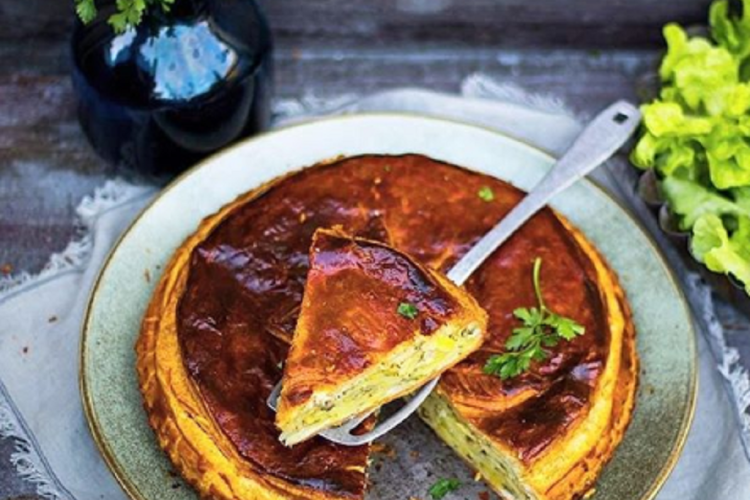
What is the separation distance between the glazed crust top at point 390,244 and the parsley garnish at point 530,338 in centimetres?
3

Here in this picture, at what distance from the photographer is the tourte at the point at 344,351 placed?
384 centimetres

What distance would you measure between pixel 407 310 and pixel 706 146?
1.67m

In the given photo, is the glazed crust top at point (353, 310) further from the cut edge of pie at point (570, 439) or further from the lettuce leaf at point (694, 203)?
the lettuce leaf at point (694, 203)

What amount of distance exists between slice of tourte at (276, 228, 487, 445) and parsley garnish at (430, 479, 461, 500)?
378mm

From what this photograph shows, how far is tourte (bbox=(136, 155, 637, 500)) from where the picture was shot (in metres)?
3.84

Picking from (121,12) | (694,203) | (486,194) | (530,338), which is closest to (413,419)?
(530,338)

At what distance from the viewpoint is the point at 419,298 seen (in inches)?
154

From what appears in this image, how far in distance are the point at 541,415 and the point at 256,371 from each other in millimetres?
950

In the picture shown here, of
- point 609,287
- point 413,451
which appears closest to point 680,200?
point 609,287

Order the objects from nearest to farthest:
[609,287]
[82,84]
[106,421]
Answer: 1. [106,421]
2. [609,287]
3. [82,84]

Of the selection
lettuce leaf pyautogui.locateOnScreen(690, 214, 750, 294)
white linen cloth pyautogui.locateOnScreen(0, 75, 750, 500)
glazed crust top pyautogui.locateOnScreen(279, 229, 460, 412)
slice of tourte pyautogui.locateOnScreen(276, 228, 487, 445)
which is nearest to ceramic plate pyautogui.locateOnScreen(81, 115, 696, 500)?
lettuce leaf pyautogui.locateOnScreen(690, 214, 750, 294)

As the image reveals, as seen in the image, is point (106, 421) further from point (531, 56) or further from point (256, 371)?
point (531, 56)

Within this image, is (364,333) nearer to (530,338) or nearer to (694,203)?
(530,338)

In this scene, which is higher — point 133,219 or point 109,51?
point 109,51
